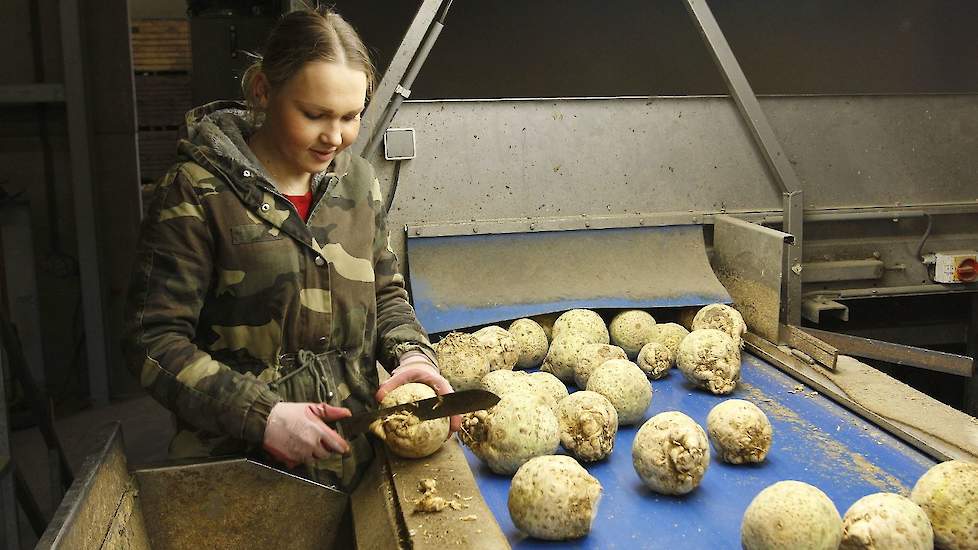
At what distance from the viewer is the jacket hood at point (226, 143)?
190cm

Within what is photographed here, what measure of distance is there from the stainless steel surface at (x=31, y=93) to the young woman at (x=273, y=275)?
12.2 feet

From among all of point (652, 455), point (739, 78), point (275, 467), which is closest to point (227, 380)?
point (275, 467)

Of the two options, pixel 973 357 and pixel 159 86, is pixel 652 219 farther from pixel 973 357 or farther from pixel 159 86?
pixel 159 86

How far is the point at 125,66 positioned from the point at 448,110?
2863 millimetres

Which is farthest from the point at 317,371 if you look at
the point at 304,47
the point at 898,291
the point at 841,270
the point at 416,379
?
the point at 898,291

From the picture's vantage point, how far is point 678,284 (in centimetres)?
369

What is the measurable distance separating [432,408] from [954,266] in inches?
125

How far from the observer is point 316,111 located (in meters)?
1.88

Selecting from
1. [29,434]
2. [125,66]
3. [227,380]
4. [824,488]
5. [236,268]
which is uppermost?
[125,66]

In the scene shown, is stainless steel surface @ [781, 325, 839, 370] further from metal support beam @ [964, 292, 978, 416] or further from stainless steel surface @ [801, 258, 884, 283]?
metal support beam @ [964, 292, 978, 416]

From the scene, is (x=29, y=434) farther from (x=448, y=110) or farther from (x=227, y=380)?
(x=227, y=380)

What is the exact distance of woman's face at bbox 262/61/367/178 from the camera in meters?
1.86

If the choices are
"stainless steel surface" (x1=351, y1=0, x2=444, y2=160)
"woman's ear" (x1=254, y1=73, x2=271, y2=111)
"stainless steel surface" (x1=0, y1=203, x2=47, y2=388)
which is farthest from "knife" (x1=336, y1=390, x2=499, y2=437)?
"stainless steel surface" (x1=0, y1=203, x2=47, y2=388)

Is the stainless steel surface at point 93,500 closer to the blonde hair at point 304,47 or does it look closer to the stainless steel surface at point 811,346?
the blonde hair at point 304,47
